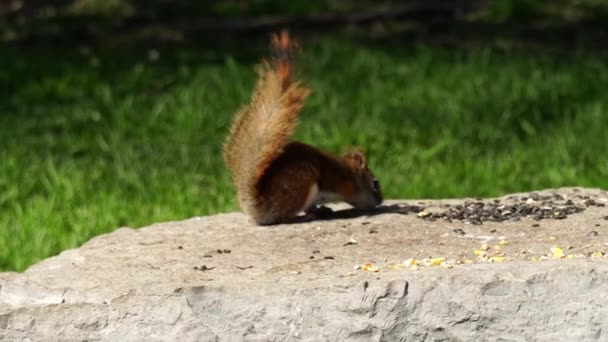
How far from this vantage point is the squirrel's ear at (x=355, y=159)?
19.3ft

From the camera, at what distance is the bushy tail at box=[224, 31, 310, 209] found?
531 cm

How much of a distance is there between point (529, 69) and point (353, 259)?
17.6 ft

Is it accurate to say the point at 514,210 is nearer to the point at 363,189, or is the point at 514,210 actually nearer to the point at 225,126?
the point at 363,189

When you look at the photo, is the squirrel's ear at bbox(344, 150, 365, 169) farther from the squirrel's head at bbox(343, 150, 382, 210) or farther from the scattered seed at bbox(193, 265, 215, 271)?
the scattered seed at bbox(193, 265, 215, 271)

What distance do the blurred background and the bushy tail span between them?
0.32 ft

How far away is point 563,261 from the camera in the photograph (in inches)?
165

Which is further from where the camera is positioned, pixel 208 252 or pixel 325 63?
pixel 325 63

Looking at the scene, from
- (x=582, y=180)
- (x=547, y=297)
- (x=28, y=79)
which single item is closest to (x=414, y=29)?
(x=28, y=79)

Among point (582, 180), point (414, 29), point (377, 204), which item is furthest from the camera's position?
point (414, 29)

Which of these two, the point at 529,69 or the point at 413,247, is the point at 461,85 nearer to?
the point at 529,69

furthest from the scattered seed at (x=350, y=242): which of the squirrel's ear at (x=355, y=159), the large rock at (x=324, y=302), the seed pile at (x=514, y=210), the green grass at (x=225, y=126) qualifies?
the green grass at (x=225, y=126)

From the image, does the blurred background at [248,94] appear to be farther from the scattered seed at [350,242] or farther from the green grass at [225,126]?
the scattered seed at [350,242]

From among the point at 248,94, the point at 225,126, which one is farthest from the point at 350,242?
the point at 248,94

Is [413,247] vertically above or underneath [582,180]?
above
